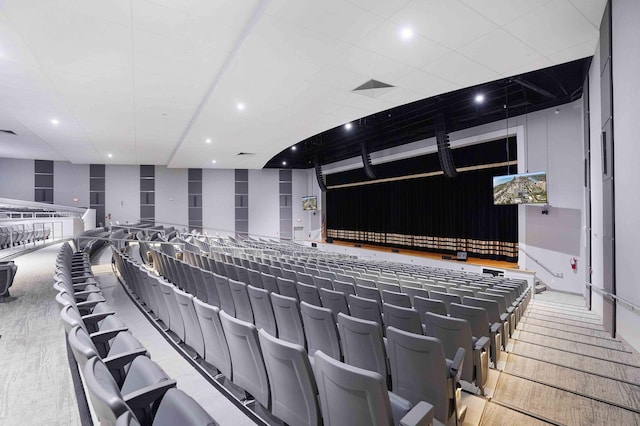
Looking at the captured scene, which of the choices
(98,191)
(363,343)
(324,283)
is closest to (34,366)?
(363,343)

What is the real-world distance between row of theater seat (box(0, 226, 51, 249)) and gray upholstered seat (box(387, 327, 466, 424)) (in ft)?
33.0

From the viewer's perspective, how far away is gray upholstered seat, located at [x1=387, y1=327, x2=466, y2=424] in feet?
6.05

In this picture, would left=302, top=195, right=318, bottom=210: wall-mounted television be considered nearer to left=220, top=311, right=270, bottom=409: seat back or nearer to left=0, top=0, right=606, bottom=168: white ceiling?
left=0, top=0, right=606, bottom=168: white ceiling

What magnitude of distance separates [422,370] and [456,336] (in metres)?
0.64

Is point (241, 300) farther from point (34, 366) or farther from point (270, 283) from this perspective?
point (34, 366)

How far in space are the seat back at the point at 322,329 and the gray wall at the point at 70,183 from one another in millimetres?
17929

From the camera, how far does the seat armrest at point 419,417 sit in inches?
51.8

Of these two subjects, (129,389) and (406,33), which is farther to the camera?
(406,33)

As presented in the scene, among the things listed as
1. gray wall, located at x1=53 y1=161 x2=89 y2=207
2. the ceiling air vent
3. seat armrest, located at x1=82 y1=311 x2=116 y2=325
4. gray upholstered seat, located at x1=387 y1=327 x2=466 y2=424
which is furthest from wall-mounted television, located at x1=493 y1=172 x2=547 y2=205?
gray wall, located at x1=53 y1=161 x2=89 y2=207

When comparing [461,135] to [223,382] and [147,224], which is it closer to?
[223,382]

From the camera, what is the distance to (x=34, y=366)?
230 cm

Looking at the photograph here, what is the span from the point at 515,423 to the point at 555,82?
8715 mm

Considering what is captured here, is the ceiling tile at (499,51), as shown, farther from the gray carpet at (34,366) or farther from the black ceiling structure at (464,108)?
the gray carpet at (34,366)

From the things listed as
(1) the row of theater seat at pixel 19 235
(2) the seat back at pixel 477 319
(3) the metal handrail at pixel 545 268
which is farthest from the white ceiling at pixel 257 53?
(3) the metal handrail at pixel 545 268
